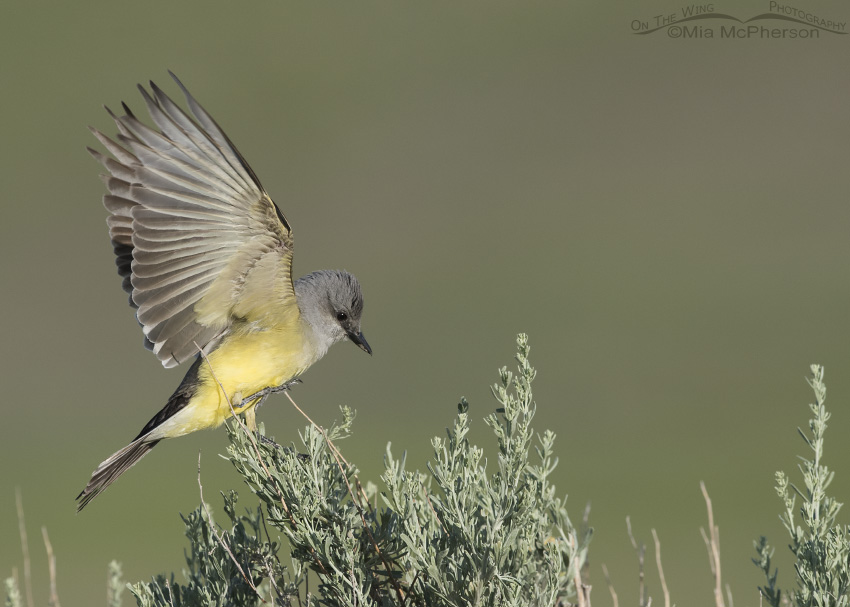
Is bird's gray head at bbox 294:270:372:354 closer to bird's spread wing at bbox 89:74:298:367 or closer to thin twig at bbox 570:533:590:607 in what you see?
bird's spread wing at bbox 89:74:298:367

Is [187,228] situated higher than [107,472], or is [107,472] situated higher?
[187,228]

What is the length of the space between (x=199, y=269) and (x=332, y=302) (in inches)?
31.5

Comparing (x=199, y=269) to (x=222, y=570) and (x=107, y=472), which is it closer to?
(x=107, y=472)

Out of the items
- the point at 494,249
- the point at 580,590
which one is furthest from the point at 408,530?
the point at 494,249

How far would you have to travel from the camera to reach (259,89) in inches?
1280

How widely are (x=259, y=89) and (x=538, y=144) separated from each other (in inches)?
337

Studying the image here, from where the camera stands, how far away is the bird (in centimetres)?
460

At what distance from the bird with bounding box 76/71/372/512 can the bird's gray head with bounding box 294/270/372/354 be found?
0.55 feet

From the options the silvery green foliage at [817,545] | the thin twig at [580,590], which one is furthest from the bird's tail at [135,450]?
the silvery green foliage at [817,545]

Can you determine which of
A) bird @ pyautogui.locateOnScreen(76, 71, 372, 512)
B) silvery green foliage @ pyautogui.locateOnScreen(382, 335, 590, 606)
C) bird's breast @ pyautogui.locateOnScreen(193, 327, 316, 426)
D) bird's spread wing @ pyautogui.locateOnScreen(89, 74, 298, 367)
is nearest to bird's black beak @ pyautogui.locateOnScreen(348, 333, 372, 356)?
bird @ pyautogui.locateOnScreen(76, 71, 372, 512)

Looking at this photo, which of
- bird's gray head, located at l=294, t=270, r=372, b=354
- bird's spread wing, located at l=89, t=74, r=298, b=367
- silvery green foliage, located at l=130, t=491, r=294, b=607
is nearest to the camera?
silvery green foliage, located at l=130, t=491, r=294, b=607

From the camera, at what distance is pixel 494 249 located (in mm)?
25125

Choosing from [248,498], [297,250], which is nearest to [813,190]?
[297,250]

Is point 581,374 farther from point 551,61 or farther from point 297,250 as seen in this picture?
point 551,61
